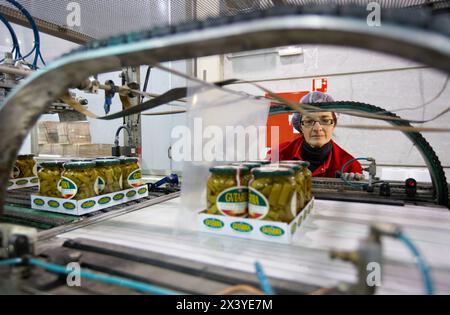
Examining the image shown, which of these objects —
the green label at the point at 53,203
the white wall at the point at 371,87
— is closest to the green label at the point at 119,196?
the green label at the point at 53,203

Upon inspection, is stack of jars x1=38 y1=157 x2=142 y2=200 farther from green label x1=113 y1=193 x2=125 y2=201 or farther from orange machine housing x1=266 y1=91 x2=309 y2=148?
orange machine housing x1=266 y1=91 x2=309 y2=148

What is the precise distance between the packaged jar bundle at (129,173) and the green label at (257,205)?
26.8 inches

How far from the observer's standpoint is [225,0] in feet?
5.80

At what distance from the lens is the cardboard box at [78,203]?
0.96 metres

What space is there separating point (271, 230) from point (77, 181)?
732 millimetres

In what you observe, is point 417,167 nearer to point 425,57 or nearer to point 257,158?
point 257,158

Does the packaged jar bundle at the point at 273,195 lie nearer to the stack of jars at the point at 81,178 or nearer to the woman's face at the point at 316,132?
the stack of jars at the point at 81,178

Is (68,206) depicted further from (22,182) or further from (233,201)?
(22,182)

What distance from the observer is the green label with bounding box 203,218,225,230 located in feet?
2.45

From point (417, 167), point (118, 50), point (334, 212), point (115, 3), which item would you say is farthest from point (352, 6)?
point (417, 167)

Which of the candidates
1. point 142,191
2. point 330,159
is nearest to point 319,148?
point 330,159

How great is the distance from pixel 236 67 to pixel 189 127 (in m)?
2.80

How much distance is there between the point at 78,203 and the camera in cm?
95

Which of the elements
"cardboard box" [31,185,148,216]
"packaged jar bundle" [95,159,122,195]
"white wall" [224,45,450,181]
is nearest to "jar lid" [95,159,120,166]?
"packaged jar bundle" [95,159,122,195]
